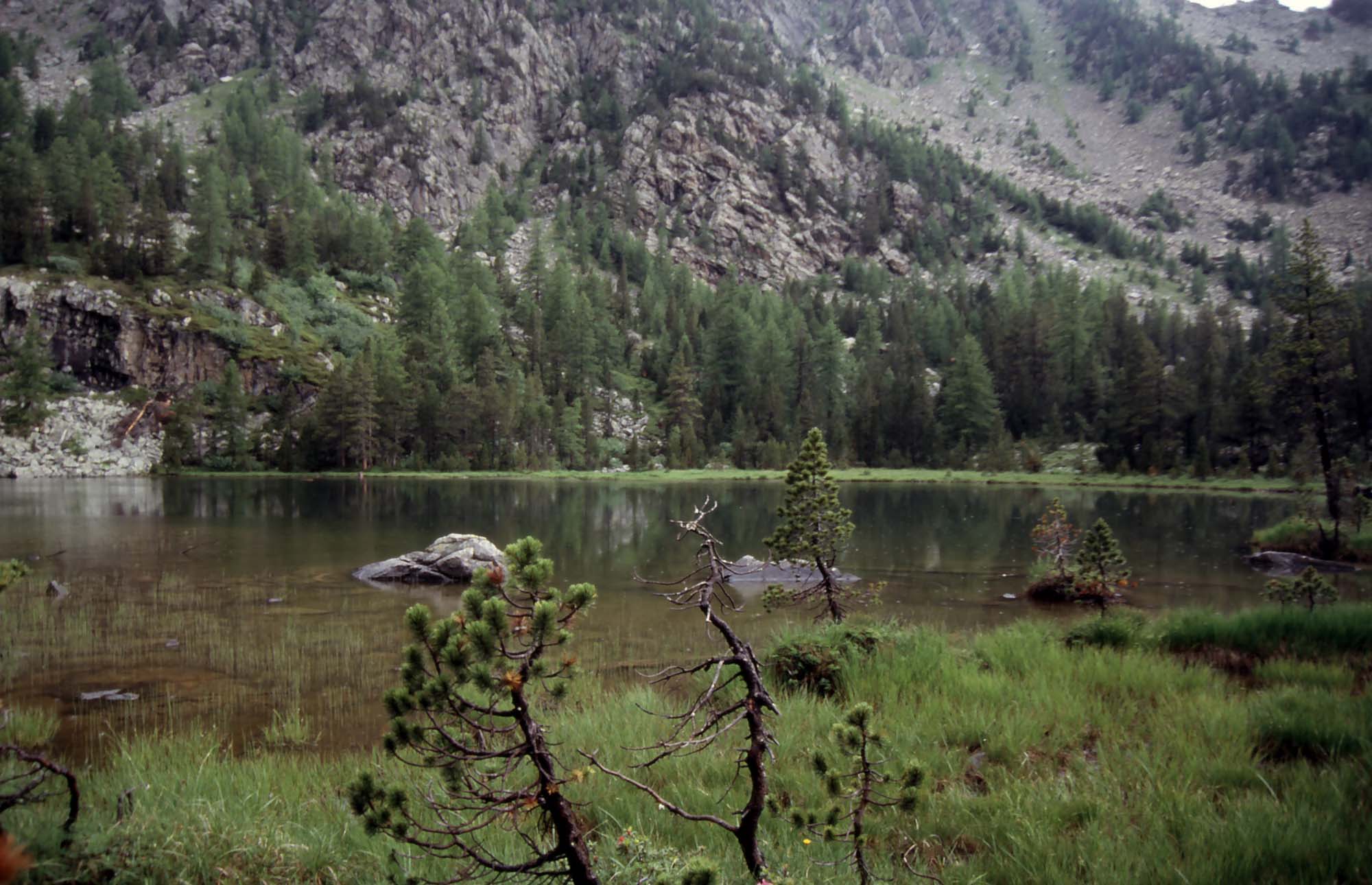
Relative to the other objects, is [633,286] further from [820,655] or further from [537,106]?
[820,655]

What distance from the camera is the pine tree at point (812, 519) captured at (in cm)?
1141

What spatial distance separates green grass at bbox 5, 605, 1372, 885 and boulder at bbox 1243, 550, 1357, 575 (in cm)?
1712

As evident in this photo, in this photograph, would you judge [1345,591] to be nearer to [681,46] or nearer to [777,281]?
[777,281]

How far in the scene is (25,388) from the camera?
6294 centimetres

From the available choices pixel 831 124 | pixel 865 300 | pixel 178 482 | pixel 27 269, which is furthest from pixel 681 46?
pixel 178 482

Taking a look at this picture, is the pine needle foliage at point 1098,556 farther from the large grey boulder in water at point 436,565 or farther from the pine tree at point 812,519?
the large grey boulder in water at point 436,565

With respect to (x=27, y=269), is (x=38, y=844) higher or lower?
lower

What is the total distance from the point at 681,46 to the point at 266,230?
132 metres

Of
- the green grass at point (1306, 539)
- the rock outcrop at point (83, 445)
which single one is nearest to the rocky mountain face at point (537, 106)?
the rock outcrop at point (83, 445)

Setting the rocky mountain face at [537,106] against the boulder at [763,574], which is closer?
the boulder at [763,574]

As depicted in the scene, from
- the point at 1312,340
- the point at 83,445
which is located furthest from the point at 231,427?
the point at 1312,340

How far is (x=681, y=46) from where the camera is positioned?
616ft

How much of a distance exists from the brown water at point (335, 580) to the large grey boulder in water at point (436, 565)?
96 cm

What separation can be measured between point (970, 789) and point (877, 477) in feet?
215
